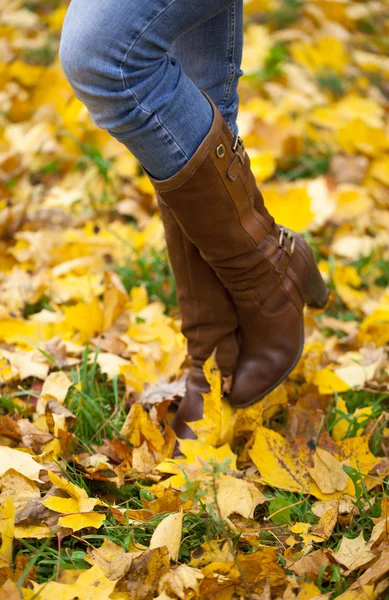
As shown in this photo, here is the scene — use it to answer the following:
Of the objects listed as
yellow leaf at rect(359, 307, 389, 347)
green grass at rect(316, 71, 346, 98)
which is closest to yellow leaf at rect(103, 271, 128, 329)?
yellow leaf at rect(359, 307, 389, 347)

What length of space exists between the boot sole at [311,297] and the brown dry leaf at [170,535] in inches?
16.1

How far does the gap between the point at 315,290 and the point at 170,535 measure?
0.72m

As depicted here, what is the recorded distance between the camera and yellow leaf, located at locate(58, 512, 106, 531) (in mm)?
1195

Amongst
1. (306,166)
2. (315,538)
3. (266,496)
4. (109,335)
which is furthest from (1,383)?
(306,166)

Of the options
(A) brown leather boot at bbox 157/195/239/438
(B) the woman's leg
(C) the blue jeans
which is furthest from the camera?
(A) brown leather boot at bbox 157/195/239/438

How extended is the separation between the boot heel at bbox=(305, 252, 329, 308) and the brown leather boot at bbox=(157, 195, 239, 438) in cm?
21

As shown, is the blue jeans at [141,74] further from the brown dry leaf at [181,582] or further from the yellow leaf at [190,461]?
the brown dry leaf at [181,582]

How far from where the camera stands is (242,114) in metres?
2.71

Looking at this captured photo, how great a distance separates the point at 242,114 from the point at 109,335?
1.32 meters

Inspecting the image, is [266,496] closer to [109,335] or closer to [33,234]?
[109,335]

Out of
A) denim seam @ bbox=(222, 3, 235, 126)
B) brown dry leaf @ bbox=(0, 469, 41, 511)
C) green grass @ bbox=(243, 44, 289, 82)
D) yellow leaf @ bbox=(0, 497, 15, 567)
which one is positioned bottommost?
green grass @ bbox=(243, 44, 289, 82)

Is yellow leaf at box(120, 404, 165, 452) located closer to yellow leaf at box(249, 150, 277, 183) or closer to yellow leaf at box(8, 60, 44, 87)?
yellow leaf at box(249, 150, 277, 183)

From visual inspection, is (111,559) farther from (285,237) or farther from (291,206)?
(291,206)

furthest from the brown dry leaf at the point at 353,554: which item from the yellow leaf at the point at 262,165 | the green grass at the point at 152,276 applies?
the yellow leaf at the point at 262,165
